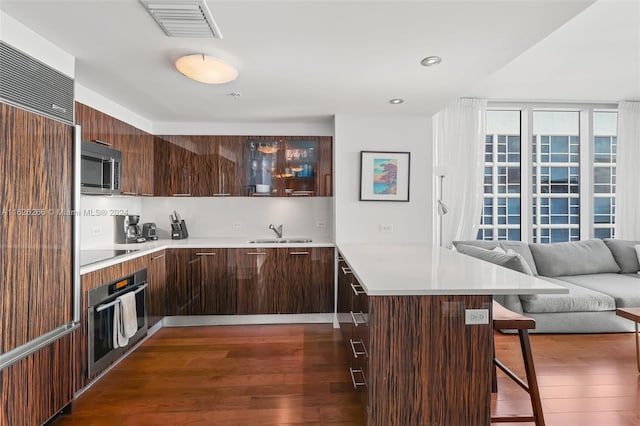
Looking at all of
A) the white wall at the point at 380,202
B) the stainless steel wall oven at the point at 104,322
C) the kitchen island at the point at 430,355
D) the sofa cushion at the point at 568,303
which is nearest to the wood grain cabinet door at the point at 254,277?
the white wall at the point at 380,202

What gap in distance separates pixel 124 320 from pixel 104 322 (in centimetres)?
20

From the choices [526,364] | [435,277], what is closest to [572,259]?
[526,364]

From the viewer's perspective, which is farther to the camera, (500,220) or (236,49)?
(500,220)

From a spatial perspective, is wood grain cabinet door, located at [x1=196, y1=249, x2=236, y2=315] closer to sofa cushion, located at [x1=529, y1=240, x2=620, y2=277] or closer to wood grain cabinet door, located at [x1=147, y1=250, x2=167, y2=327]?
wood grain cabinet door, located at [x1=147, y1=250, x2=167, y2=327]

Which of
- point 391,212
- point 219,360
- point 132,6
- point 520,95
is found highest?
point 520,95

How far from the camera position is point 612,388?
7.79ft

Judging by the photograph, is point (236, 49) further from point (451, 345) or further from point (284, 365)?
point (284, 365)

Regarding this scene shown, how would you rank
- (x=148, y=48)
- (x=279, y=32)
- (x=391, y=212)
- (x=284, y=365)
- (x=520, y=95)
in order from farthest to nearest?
(x=520, y=95) < (x=391, y=212) < (x=284, y=365) < (x=148, y=48) < (x=279, y=32)

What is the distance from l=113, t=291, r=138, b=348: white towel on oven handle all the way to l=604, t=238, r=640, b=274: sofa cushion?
5.30m

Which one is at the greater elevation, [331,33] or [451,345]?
[331,33]

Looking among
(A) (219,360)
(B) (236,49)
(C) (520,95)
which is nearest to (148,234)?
(A) (219,360)

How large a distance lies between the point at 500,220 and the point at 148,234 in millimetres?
4459

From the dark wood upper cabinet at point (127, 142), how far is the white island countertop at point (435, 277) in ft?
7.54

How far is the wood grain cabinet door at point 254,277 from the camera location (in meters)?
3.64
